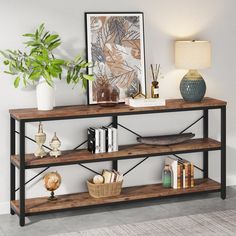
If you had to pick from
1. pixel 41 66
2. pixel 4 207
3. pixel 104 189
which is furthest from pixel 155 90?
pixel 4 207

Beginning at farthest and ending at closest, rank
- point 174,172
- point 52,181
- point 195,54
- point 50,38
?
point 174,172
point 195,54
point 52,181
point 50,38

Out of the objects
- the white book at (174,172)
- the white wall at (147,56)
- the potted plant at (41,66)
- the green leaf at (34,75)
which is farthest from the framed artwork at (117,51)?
the white book at (174,172)

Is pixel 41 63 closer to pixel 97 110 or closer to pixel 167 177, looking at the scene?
pixel 97 110

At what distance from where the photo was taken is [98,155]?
4746 mm

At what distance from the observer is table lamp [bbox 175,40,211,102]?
16.3 ft

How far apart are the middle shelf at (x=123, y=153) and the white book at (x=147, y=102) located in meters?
0.37

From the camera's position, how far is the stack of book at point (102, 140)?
189 inches

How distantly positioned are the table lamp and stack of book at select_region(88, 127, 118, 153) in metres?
0.73

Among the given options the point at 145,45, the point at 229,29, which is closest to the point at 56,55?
the point at 145,45

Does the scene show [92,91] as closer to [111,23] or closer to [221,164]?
[111,23]

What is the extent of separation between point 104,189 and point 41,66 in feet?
3.57

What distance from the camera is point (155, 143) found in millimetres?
5020

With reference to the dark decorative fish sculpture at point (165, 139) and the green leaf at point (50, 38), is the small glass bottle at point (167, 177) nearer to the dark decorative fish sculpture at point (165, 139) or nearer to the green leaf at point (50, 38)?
the dark decorative fish sculpture at point (165, 139)

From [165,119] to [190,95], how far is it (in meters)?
0.34
